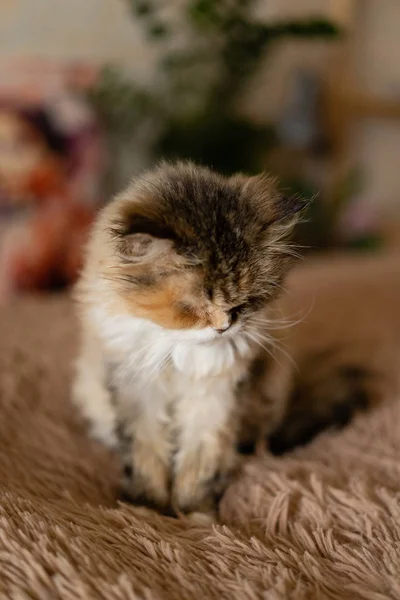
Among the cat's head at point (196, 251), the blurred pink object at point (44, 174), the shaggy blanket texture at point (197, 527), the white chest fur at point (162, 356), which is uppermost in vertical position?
the blurred pink object at point (44, 174)

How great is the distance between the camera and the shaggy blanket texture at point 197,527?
604 mm

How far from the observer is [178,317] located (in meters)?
0.72

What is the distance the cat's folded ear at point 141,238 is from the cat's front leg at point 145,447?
0.24 metres

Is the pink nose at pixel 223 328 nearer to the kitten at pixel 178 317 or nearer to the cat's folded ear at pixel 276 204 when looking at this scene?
the kitten at pixel 178 317

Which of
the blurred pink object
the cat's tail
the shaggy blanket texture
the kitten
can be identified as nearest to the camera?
the shaggy blanket texture

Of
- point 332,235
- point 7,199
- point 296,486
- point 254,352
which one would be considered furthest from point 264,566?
point 332,235

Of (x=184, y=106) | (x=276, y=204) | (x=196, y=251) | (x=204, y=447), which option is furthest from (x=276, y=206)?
(x=184, y=106)

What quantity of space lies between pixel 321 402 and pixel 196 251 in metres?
0.49

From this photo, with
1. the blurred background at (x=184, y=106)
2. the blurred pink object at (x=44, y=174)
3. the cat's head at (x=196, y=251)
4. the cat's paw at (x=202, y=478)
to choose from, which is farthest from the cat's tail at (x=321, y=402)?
the blurred pink object at (x=44, y=174)

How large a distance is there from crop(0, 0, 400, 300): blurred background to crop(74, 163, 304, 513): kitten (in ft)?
2.04

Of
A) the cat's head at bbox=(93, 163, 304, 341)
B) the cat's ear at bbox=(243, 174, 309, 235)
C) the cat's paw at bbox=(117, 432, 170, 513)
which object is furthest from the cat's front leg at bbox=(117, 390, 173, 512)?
the cat's ear at bbox=(243, 174, 309, 235)

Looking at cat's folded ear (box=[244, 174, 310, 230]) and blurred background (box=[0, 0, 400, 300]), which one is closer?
cat's folded ear (box=[244, 174, 310, 230])

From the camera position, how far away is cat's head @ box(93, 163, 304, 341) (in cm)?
70

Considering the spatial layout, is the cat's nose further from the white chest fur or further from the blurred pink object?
the blurred pink object
